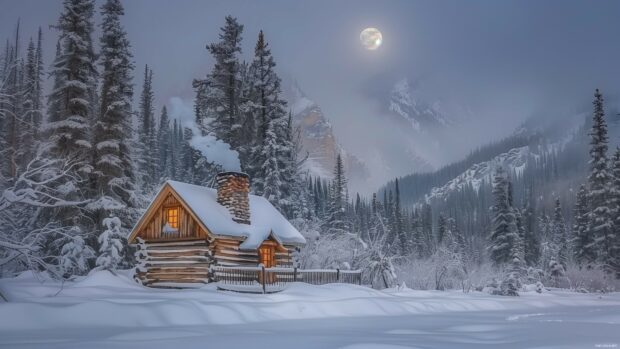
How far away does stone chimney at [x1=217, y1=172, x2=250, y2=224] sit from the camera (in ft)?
94.7

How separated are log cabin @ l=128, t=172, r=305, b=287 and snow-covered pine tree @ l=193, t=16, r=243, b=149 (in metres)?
12.6

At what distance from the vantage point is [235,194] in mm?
29000

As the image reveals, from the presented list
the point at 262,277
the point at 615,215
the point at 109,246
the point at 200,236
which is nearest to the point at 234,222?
the point at 200,236

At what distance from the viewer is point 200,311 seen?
16250mm

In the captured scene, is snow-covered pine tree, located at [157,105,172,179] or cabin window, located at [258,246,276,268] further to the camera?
snow-covered pine tree, located at [157,105,172,179]

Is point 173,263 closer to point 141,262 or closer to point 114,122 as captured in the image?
point 141,262

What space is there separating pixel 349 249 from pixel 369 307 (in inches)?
673

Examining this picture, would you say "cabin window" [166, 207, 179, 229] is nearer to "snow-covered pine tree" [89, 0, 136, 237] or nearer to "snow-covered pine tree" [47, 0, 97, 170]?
"snow-covered pine tree" [89, 0, 136, 237]

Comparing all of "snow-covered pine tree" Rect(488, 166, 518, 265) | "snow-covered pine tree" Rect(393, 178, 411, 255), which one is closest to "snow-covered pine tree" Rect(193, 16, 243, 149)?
"snow-covered pine tree" Rect(488, 166, 518, 265)

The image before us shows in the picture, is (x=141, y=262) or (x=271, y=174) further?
(x=271, y=174)

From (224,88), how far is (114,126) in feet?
38.9

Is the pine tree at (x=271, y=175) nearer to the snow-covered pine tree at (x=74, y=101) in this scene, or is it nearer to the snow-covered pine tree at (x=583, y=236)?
the snow-covered pine tree at (x=74, y=101)

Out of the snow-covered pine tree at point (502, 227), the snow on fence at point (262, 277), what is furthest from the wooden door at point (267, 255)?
the snow-covered pine tree at point (502, 227)

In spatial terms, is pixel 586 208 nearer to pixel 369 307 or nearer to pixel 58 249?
pixel 369 307
